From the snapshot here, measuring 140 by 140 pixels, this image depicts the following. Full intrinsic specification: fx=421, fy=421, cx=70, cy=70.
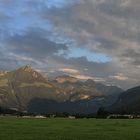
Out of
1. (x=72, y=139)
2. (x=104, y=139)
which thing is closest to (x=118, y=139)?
(x=104, y=139)

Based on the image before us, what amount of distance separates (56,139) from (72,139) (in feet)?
5.58

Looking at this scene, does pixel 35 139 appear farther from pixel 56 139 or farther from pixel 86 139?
pixel 86 139

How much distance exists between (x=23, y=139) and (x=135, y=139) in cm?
1203

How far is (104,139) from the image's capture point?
149 ft

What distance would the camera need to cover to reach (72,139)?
43.4m

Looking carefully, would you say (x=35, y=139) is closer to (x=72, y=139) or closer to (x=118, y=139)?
(x=72, y=139)

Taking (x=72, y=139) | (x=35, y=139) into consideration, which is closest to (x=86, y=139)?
(x=72, y=139)

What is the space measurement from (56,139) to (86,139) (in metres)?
3.25

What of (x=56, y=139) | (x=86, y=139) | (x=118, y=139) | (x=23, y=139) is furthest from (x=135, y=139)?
(x=23, y=139)

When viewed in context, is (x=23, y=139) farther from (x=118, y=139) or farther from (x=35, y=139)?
(x=118, y=139)

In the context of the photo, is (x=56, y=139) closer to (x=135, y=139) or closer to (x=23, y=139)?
(x=23, y=139)

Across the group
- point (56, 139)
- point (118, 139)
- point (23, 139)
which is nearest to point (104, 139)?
point (118, 139)

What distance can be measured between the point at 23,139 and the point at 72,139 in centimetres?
516

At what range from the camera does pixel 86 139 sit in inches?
1754
